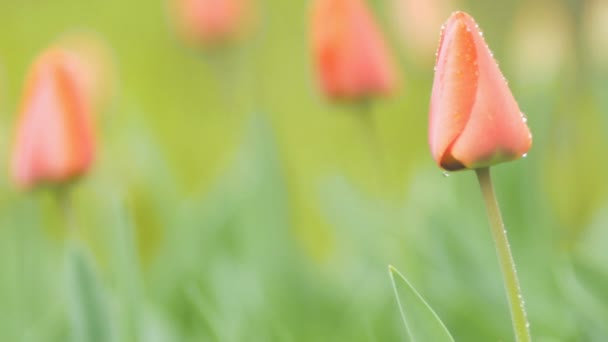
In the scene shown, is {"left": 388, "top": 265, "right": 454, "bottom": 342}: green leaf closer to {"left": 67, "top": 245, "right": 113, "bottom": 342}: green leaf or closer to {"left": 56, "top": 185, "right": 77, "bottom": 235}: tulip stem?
{"left": 67, "top": 245, "right": 113, "bottom": 342}: green leaf

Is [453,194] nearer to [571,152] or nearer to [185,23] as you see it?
[571,152]

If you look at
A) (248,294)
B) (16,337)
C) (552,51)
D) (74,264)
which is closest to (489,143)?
(74,264)

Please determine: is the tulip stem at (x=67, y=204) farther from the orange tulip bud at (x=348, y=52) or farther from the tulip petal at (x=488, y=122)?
the tulip petal at (x=488, y=122)

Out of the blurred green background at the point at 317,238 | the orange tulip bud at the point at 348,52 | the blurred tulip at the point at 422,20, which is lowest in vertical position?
the blurred green background at the point at 317,238

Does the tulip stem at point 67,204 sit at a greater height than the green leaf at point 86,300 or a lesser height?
greater

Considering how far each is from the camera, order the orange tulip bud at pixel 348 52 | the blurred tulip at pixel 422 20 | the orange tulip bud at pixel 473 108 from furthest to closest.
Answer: the blurred tulip at pixel 422 20 < the orange tulip bud at pixel 348 52 < the orange tulip bud at pixel 473 108

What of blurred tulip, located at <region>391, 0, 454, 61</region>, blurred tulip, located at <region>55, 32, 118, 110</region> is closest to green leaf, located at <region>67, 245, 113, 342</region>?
blurred tulip, located at <region>55, 32, 118, 110</region>

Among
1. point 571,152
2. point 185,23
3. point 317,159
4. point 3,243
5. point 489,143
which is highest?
point 489,143

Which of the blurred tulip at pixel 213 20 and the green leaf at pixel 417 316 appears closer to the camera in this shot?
the green leaf at pixel 417 316

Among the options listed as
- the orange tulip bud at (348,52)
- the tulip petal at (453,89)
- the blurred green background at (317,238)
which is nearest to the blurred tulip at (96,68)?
the blurred green background at (317,238)
